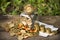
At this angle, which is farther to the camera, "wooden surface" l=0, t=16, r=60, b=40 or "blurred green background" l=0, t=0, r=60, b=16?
"blurred green background" l=0, t=0, r=60, b=16

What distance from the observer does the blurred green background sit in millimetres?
3377

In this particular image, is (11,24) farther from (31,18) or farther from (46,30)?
(46,30)

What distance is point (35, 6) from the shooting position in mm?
3453

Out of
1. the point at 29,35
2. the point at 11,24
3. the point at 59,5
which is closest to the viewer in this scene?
the point at 29,35

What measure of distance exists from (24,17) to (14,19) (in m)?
0.16

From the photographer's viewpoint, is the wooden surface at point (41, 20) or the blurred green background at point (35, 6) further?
the blurred green background at point (35, 6)

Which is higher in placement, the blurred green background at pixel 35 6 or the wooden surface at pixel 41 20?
the blurred green background at pixel 35 6

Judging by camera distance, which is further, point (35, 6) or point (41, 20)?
point (35, 6)

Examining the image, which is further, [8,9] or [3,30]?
[8,9]

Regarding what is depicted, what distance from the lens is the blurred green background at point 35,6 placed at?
133 inches

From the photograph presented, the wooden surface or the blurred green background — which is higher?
the blurred green background

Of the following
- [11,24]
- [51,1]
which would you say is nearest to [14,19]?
[11,24]

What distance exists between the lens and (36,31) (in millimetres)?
2775

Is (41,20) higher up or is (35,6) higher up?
(35,6)
